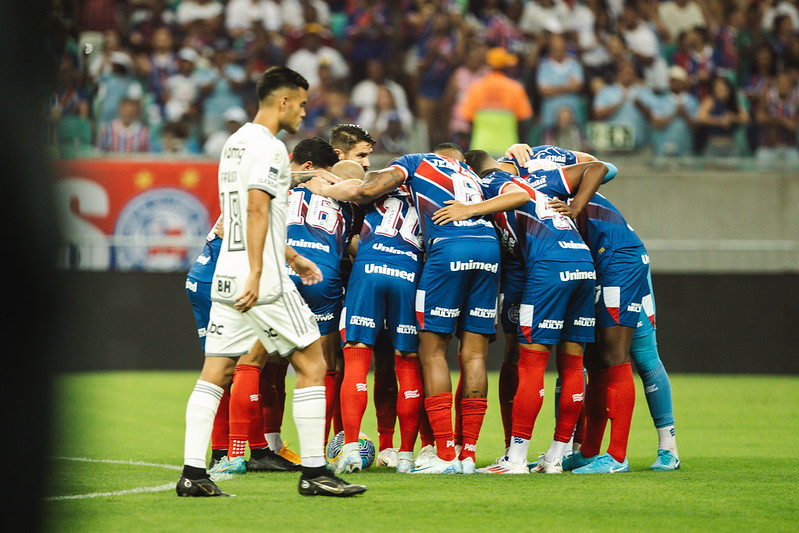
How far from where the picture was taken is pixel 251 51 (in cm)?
1800

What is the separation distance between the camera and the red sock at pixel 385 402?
7793 millimetres

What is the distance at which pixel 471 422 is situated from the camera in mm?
7160

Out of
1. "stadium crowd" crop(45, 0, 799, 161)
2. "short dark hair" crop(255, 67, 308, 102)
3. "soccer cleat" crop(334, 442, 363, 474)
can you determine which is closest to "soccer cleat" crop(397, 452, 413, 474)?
"soccer cleat" crop(334, 442, 363, 474)

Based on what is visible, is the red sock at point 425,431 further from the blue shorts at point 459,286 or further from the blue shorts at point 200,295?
the blue shorts at point 200,295

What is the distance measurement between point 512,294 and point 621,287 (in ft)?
2.54

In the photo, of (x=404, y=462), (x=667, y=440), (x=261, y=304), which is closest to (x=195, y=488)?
(x=261, y=304)

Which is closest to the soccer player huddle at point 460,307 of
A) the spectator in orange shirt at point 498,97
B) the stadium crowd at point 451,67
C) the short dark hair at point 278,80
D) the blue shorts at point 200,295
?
the blue shorts at point 200,295

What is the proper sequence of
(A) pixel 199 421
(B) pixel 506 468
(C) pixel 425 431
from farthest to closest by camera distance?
(C) pixel 425 431
(B) pixel 506 468
(A) pixel 199 421

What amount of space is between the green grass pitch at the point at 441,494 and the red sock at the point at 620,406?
244 millimetres

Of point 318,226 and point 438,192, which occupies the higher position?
point 438,192

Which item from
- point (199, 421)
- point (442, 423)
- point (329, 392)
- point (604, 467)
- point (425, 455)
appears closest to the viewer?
point (199, 421)

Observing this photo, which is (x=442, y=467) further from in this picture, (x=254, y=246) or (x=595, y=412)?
(x=254, y=246)

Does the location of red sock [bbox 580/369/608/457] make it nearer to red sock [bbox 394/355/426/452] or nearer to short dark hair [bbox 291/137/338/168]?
red sock [bbox 394/355/426/452]

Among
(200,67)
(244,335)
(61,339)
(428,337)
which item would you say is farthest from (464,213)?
(200,67)
